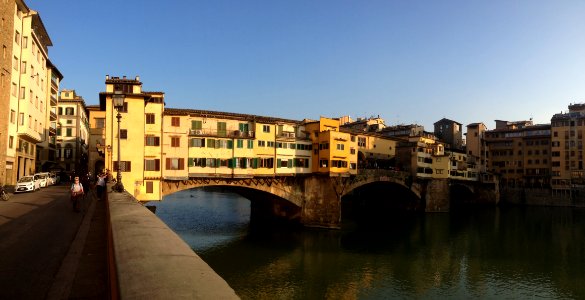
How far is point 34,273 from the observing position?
966 cm

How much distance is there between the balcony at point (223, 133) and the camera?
51188 mm

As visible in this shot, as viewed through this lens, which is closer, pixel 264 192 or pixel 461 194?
pixel 264 192

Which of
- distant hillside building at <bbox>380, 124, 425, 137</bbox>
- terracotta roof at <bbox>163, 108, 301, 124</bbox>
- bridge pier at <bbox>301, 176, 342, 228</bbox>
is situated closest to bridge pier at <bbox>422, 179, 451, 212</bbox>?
distant hillside building at <bbox>380, 124, 425, 137</bbox>

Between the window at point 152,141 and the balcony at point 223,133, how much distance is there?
4.37 meters

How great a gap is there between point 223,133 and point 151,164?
1054 centimetres

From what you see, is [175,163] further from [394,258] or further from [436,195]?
[436,195]

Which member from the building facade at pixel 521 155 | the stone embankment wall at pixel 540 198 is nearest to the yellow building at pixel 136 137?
the building facade at pixel 521 155

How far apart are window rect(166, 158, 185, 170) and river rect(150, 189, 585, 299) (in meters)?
8.74

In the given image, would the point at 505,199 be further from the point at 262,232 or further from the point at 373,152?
the point at 262,232

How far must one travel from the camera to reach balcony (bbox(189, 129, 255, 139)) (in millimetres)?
51188

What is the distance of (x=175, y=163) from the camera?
4869 centimetres

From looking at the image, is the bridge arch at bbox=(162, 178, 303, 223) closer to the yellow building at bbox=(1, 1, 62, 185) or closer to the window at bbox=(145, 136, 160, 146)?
the window at bbox=(145, 136, 160, 146)

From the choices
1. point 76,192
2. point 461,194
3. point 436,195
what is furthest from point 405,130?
point 76,192

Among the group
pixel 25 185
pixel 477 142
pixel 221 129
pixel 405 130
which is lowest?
pixel 25 185
